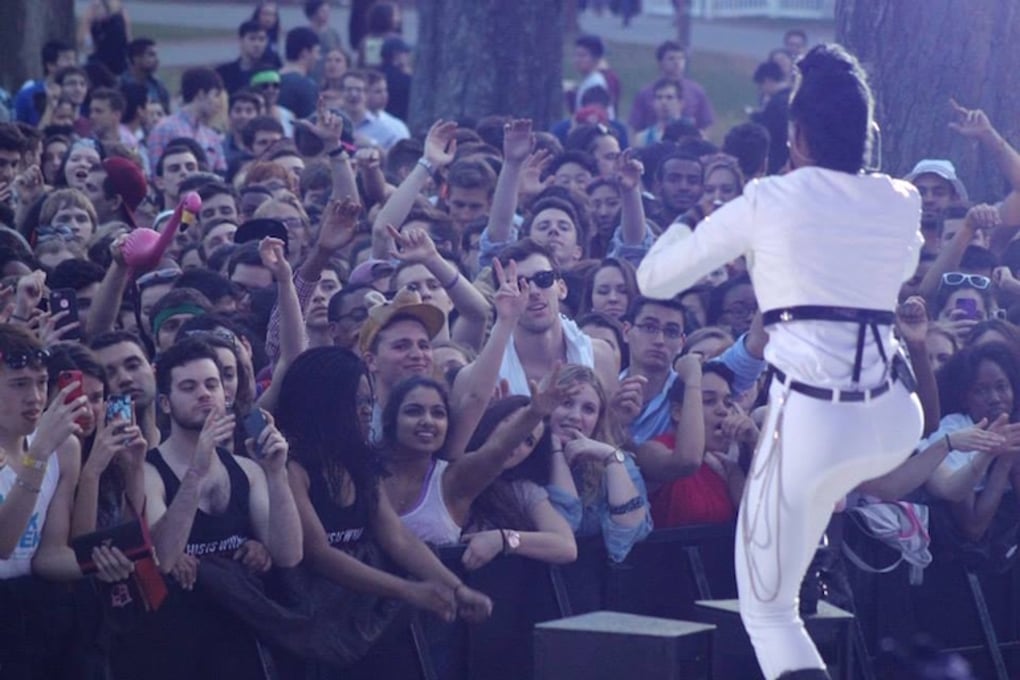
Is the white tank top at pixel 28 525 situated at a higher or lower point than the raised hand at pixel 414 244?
lower

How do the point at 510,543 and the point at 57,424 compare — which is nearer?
the point at 57,424

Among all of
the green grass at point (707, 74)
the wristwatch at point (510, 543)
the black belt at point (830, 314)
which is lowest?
the green grass at point (707, 74)

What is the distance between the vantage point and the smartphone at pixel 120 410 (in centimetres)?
705

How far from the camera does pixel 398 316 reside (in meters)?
8.55

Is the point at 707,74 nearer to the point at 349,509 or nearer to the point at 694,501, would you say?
the point at 694,501

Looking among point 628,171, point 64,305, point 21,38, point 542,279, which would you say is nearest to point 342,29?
point 21,38

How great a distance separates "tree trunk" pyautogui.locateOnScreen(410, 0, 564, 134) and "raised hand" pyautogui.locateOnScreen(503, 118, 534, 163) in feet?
20.6

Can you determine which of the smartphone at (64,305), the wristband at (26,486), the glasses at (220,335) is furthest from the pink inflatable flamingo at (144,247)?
the wristband at (26,486)

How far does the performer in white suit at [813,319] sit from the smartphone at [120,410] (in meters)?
1.91

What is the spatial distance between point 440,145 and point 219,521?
4004mm

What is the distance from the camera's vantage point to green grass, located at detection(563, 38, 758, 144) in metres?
30.0

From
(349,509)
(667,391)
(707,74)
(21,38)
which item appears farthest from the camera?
(707,74)

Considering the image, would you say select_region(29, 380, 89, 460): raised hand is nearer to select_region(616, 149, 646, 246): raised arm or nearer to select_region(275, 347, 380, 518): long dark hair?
select_region(275, 347, 380, 518): long dark hair

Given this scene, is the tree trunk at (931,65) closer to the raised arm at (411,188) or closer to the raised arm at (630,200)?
the raised arm at (630,200)
